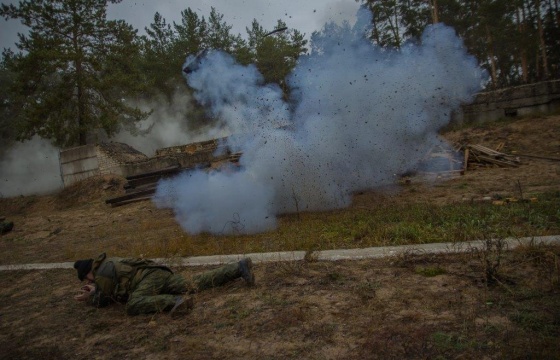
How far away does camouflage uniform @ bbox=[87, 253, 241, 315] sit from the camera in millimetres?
4633

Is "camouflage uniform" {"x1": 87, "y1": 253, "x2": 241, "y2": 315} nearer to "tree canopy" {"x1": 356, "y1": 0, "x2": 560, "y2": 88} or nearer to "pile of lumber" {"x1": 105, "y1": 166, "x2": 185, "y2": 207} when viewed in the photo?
"pile of lumber" {"x1": 105, "y1": 166, "x2": 185, "y2": 207}

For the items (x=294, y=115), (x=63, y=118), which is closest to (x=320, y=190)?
(x=294, y=115)

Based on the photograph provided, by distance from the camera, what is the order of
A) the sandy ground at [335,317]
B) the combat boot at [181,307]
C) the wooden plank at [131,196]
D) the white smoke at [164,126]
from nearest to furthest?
1. the sandy ground at [335,317]
2. the combat boot at [181,307]
3. the wooden plank at [131,196]
4. the white smoke at [164,126]

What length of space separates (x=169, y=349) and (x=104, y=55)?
2165 centimetres

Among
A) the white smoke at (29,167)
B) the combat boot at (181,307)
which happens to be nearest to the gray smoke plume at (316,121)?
the combat boot at (181,307)

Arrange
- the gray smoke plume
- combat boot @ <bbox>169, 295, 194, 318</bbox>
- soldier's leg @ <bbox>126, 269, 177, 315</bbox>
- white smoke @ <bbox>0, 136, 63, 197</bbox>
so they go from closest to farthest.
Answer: combat boot @ <bbox>169, 295, 194, 318</bbox> → soldier's leg @ <bbox>126, 269, 177, 315</bbox> → the gray smoke plume → white smoke @ <bbox>0, 136, 63, 197</bbox>

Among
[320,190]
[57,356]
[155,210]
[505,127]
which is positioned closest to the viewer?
[57,356]

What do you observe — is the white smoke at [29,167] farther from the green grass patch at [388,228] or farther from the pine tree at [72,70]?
the green grass patch at [388,228]

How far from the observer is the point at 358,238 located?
617 cm

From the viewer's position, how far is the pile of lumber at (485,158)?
11225 millimetres

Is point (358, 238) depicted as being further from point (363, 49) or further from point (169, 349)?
point (363, 49)

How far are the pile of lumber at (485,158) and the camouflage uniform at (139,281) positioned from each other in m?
10.1

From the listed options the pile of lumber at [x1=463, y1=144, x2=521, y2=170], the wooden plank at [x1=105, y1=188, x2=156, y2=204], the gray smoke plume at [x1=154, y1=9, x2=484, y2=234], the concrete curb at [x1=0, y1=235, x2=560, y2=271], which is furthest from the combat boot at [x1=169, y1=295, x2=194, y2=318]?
the wooden plank at [x1=105, y1=188, x2=156, y2=204]

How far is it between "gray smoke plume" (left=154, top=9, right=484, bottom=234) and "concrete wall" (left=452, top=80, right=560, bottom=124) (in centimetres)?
830
